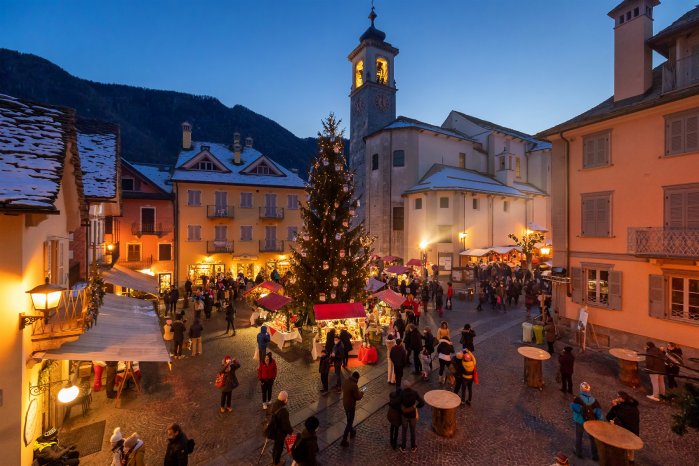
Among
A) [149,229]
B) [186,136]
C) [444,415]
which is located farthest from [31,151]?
[186,136]

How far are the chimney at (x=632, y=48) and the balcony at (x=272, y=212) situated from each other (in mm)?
25850

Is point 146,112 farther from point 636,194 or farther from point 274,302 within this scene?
point 636,194

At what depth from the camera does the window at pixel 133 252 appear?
2797 cm

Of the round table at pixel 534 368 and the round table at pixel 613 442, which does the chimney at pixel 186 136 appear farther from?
the round table at pixel 613 442

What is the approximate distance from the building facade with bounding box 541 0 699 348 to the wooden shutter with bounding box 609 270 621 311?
4 cm

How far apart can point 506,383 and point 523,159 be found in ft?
143

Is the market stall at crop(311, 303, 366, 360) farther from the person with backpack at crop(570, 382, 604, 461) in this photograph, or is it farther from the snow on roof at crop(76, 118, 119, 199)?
the snow on roof at crop(76, 118, 119, 199)

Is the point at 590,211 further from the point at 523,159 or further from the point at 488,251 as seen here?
the point at 523,159

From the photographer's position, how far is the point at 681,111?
39.4ft

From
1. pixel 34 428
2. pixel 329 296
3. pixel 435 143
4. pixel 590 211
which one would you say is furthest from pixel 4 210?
pixel 435 143

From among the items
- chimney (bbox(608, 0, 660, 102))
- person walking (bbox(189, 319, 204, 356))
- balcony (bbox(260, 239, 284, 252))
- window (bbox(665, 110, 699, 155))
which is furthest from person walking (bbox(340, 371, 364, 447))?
balcony (bbox(260, 239, 284, 252))

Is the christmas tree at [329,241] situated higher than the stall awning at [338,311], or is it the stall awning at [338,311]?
the christmas tree at [329,241]

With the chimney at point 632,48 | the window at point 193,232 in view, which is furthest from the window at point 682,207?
the window at point 193,232

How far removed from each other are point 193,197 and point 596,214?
28.8 m
